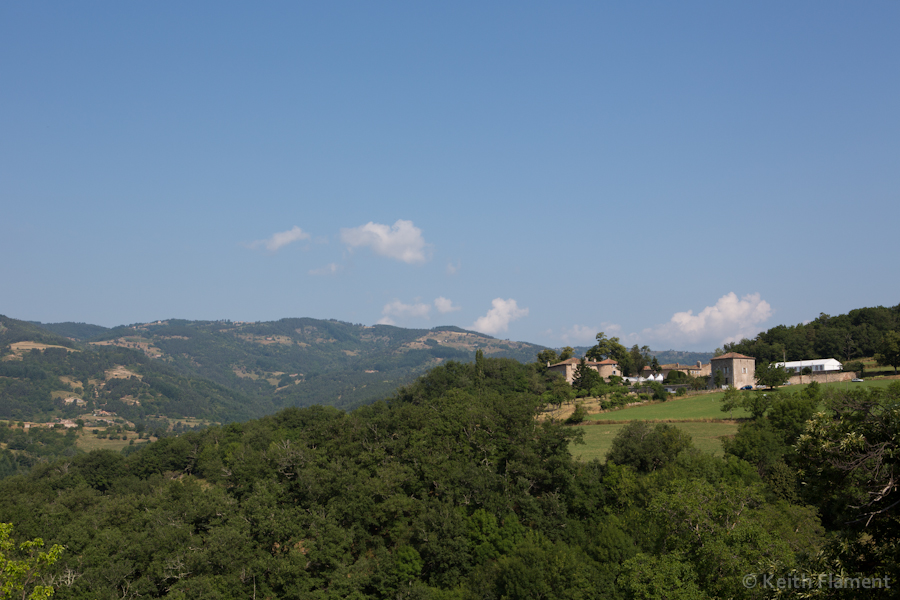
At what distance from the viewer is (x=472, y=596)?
46156 mm

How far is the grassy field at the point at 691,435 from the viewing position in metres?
67.3

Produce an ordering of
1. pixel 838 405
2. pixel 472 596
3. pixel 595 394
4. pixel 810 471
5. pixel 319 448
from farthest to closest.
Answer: pixel 595 394 < pixel 319 448 < pixel 472 596 < pixel 810 471 < pixel 838 405

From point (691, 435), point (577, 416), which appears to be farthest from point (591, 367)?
point (691, 435)

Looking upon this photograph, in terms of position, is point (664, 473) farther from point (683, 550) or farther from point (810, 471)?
point (810, 471)

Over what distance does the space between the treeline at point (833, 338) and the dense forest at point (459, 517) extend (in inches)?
2264

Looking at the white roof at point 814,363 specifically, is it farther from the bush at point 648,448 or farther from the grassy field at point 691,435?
the bush at point 648,448

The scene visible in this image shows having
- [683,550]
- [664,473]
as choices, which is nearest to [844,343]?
[664,473]

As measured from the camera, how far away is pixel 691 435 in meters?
71.8

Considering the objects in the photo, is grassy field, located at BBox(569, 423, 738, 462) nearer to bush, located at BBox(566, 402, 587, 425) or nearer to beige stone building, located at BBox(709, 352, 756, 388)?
bush, located at BBox(566, 402, 587, 425)

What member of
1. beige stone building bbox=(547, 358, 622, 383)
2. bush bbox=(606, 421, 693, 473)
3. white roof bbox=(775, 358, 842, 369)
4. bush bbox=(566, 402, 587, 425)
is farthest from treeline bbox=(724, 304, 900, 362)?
bush bbox=(606, 421, 693, 473)

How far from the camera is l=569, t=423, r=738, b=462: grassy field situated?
67.3 m

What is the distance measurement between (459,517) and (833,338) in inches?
4160

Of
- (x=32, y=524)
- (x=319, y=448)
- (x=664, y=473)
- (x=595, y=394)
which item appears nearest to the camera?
(x=664, y=473)

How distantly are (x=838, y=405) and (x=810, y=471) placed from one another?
193 cm
